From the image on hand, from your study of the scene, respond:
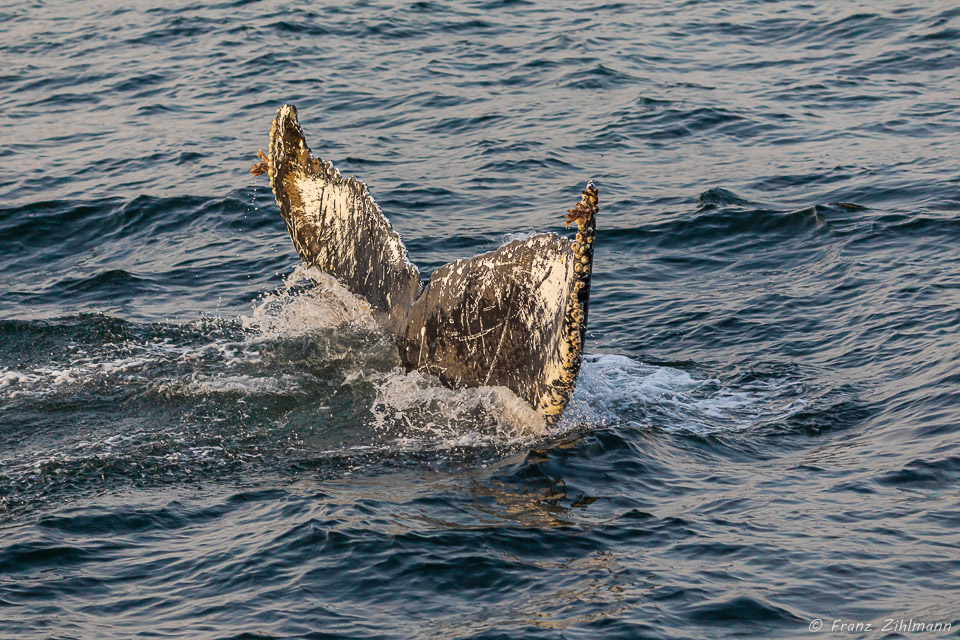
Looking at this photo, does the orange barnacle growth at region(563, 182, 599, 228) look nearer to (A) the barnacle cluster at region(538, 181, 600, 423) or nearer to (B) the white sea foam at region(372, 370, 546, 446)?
(A) the barnacle cluster at region(538, 181, 600, 423)

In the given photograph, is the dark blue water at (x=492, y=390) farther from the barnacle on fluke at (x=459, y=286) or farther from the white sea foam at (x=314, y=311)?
the barnacle on fluke at (x=459, y=286)

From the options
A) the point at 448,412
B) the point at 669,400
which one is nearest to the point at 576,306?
the point at 448,412

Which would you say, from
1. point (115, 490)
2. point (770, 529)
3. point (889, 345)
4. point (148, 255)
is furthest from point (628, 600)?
point (148, 255)

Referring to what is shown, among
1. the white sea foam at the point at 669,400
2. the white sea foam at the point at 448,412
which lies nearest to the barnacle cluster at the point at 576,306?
the white sea foam at the point at 448,412

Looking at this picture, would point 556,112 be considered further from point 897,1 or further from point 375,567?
point 375,567

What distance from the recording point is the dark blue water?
7375 mm

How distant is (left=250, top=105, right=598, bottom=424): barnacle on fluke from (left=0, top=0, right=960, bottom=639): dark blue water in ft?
1.12

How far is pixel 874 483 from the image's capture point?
8.59 m

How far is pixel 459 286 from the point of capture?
9203 mm

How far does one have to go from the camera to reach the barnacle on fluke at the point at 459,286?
8.22 m

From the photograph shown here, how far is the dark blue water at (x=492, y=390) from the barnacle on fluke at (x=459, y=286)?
0.34 m

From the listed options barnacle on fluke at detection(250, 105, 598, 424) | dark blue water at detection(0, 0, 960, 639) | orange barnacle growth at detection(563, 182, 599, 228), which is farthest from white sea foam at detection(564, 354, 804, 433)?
orange barnacle growth at detection(563, 182, 599, 228)

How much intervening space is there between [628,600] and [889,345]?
17.9 ft

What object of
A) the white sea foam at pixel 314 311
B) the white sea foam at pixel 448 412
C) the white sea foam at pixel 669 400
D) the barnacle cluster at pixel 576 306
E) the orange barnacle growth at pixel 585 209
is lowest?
the white sea foam at pixel 669 400
